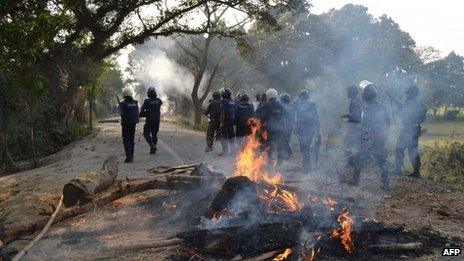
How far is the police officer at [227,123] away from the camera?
1227cm

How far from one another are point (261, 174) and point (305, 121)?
3095 millimetres

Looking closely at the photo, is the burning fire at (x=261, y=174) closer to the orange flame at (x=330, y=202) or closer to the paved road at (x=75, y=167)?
the orange flame at (x=330, y=202)

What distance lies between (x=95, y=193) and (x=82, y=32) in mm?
15280

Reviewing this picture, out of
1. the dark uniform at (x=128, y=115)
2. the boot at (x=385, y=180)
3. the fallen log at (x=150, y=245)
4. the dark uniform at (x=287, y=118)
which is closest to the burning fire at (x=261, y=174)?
the dark uniform at (x=287, y=118)

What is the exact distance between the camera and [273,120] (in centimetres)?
1052

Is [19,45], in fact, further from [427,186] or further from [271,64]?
[271,64]

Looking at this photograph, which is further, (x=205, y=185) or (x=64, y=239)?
(x=205, y=185)

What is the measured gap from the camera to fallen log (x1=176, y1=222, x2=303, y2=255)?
5066 millimetres

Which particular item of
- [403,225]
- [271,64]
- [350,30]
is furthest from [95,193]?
[350,30]

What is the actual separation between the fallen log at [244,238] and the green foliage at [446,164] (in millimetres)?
6632

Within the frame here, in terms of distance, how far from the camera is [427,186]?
9.11 meters

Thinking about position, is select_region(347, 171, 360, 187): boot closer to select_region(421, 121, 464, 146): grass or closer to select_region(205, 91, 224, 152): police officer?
select_region(205, 91, 224, 152): police officer

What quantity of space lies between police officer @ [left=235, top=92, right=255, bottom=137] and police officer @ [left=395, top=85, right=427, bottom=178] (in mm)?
4223

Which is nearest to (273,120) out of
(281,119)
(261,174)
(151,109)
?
(281,119)
